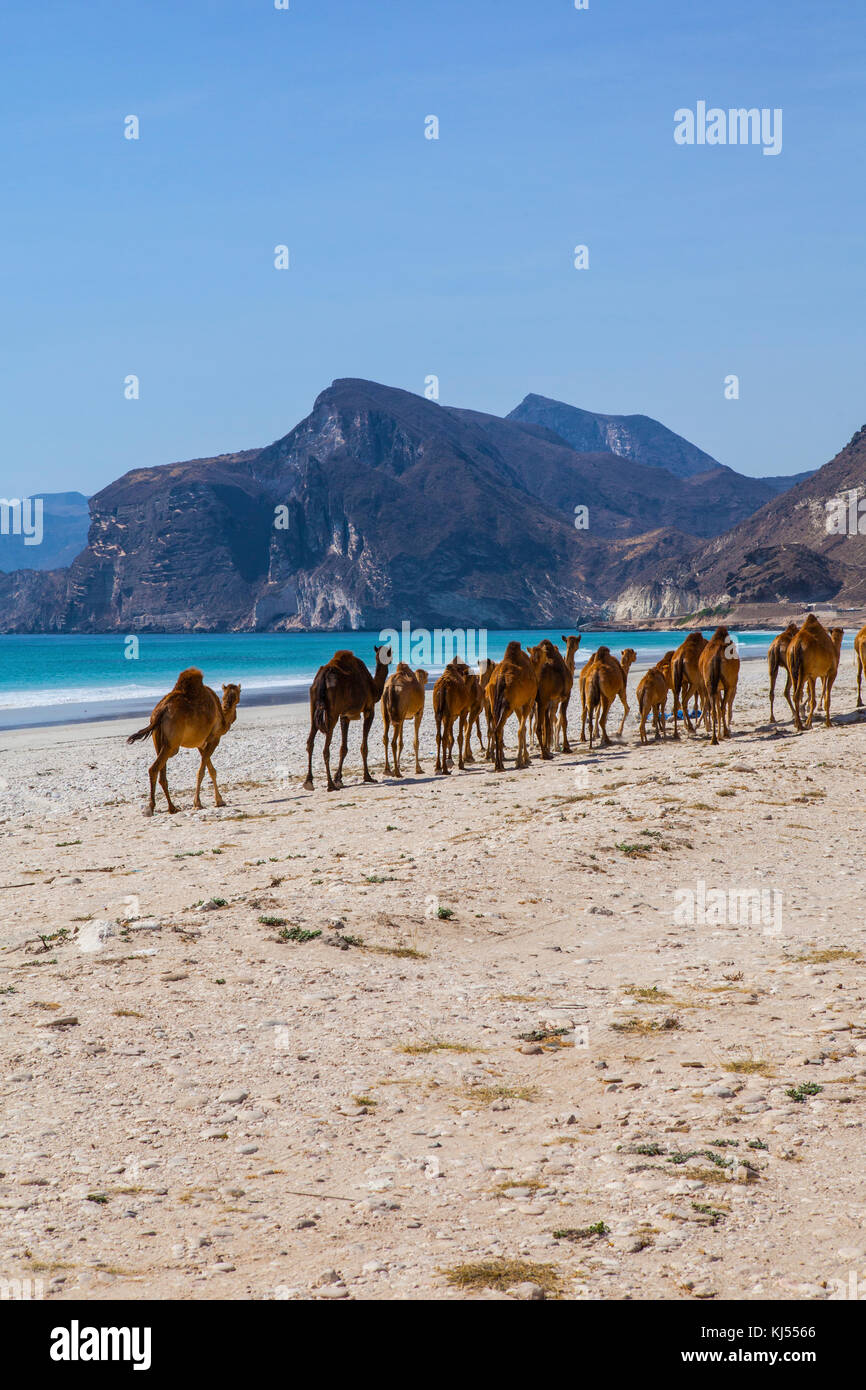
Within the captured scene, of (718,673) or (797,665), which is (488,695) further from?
(797,665)

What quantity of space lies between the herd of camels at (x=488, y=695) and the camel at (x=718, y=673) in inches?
1.0

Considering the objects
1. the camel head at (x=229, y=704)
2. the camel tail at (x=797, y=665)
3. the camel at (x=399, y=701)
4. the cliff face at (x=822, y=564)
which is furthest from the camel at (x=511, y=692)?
the cliff face at (x=822, y=564)

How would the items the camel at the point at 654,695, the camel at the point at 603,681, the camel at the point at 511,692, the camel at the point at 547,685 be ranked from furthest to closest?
the camel at the point at 654,695
the camel at the point at 603,681
the camel at the point at 547,685
the camel at the point at 511,692

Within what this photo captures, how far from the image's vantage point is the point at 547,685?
66.7 feet

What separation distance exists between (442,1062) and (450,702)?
13816 mm

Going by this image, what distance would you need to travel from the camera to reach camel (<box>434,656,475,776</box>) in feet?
65.6

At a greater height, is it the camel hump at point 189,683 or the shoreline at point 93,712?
the camel hump at point 189,683

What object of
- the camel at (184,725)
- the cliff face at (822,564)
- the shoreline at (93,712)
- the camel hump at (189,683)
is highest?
the cliff face at (822,564)

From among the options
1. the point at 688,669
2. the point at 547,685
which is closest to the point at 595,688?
the point at 547,685

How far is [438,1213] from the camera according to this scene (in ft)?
15.1

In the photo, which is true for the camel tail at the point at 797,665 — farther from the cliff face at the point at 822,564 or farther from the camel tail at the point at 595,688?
the cliff face at the point at 822,564

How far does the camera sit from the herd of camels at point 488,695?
17.4m
